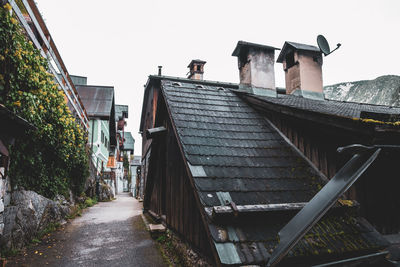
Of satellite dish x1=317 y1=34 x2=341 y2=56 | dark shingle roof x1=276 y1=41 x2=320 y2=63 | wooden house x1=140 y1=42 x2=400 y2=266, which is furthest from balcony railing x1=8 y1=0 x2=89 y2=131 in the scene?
satellite dish x1=317 y1=34 x2=341 y2=56

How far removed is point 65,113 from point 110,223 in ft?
14.3

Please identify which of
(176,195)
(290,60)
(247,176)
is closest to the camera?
(247,176)

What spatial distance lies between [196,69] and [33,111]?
11.2 m

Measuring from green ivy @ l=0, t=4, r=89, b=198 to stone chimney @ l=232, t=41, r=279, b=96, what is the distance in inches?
226

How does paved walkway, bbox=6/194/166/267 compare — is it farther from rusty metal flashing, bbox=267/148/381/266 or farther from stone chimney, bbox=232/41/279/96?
stone chimney, bbox=232/41/279/96

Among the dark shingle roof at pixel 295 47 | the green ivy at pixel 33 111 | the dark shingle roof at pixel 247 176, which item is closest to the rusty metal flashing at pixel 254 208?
the dark shingle roof at pixel 247 176

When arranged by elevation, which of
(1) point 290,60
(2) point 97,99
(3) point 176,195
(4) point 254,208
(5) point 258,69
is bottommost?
(3) point 176,195

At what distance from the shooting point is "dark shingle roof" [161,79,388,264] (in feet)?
9.61

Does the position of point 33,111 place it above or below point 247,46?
below

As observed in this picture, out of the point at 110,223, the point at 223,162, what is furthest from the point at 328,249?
the point at 110,223

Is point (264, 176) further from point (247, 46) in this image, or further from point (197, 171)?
point (247, 46)

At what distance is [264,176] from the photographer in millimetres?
4023

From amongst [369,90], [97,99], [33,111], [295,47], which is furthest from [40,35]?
[369,90]

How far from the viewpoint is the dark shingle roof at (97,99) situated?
2061cm
